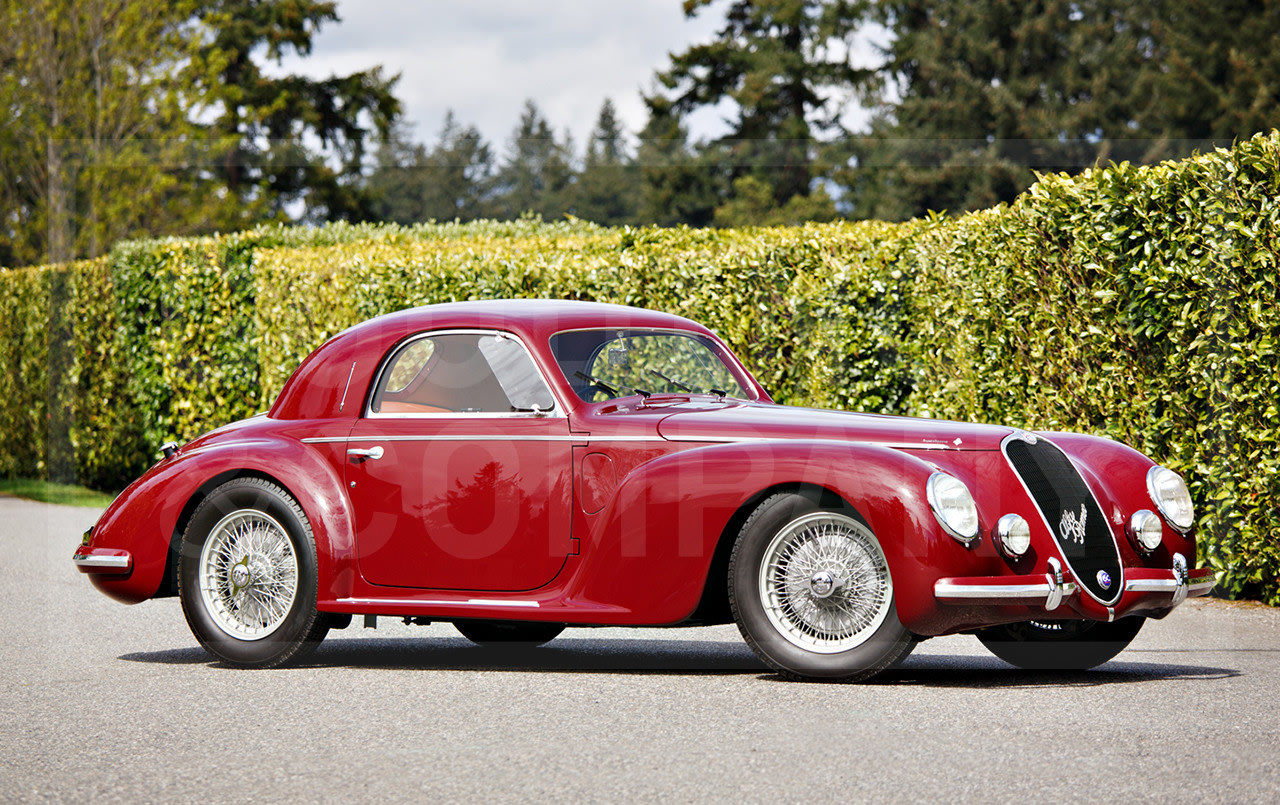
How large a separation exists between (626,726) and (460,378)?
231 centimetres

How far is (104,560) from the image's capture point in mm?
6871

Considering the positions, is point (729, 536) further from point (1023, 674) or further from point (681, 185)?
point (681, 185)

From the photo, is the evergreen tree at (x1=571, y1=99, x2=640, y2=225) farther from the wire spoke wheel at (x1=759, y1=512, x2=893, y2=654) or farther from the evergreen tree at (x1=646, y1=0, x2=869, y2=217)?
the wire spoke wheel at (x1=759, y1=512, x2=893, y2=654)

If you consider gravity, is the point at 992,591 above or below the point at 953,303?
below

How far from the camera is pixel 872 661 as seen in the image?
543cm

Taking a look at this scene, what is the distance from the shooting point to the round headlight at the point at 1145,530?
584 cm

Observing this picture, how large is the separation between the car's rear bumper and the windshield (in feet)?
8.03

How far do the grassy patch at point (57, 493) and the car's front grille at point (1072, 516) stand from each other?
43.4 feet

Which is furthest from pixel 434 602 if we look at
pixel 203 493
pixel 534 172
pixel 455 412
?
pixel 534 172

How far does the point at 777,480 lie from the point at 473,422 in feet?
5.16

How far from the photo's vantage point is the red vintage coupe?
213 inches

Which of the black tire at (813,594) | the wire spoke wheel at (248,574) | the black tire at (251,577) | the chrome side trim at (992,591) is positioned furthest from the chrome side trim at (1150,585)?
the wire spoke wheel at (248,574)

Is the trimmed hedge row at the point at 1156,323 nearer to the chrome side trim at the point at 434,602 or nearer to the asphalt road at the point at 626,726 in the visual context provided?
the asphalt road at the point at 626,726

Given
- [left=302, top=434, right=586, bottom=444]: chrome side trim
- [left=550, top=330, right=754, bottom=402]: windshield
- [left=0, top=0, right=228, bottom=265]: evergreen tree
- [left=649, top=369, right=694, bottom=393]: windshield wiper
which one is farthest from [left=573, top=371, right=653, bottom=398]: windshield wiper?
[left=0, top=0, right=228, bottom=265]: evergreen tree
